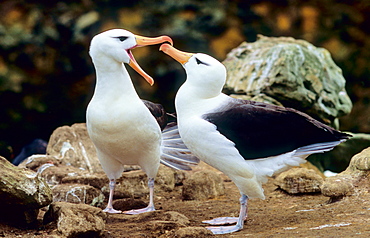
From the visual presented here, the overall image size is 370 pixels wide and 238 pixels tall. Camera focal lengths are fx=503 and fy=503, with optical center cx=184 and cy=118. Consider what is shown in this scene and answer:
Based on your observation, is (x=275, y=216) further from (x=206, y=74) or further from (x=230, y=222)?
(x=206, y=74)

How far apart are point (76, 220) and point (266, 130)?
6.62ft

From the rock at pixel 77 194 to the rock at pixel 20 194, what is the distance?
143 centimetres

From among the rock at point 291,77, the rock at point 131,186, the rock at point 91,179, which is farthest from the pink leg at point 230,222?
the rock at point 291,77

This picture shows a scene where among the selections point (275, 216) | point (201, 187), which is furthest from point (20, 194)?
point (201, 187)

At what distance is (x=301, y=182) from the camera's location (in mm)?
6312

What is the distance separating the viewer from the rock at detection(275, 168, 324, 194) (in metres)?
6.26

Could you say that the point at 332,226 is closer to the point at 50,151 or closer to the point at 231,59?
the point at 50,151

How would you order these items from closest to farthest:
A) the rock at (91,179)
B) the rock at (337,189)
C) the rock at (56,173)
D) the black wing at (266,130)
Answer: the black wing at (266,130) → the rock at (337,189) → the rock at (91,179) → the rock at (56,173)

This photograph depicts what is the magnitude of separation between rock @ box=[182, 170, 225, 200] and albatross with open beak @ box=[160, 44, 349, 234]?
5.10 feet

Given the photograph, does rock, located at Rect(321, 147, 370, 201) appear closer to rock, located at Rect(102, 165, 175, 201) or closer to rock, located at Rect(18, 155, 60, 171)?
rock, located at Rect(102, 165, 175, 201)

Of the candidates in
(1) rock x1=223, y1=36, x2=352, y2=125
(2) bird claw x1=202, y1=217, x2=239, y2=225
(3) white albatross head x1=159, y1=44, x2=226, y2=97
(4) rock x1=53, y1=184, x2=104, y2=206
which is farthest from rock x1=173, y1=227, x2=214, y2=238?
(1) rock x1=223, y1=36, x2=352, y2=125

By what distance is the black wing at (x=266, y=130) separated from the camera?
4.89 meters

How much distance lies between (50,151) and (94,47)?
9.02 ft

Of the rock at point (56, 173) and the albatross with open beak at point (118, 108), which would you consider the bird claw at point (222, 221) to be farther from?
the rock at point (56, 173)
